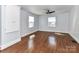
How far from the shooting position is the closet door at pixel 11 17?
3.05 meters

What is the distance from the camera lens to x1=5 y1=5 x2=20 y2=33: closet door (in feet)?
9.99

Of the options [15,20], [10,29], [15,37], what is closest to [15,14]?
[15,20]

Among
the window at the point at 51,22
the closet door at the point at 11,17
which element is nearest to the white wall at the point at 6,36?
the closet door at the point at 11,17

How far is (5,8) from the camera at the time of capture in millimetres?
2977

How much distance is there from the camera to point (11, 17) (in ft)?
10.5

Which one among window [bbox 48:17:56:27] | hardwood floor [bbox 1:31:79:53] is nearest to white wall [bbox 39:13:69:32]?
window [bbox 48:17:56:27]

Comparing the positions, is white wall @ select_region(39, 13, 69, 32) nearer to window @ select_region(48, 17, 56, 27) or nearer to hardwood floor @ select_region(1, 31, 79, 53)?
window @ select_region(48, 17, 56, 27)

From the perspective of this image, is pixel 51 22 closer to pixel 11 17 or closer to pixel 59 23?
pixel 59 23

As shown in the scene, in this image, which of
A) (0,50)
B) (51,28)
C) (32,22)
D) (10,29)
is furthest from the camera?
(51,28)

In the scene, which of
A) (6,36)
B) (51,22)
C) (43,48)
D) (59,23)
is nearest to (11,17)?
(6,36)

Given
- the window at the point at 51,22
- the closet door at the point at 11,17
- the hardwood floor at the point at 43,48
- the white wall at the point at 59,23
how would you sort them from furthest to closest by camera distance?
the window at the point at 51,22 < the white wall at the point at 59,23 < the closet door at the point at 11,17 < the hardwood floor at the point at 43,48

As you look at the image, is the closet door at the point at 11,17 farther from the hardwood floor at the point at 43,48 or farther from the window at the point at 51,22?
the window at the point at 51,22
